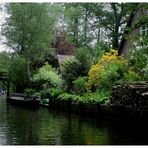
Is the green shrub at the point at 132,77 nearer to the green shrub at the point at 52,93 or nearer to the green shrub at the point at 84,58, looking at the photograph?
the green shrub at the point at 84,58

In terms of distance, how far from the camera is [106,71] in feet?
96.2

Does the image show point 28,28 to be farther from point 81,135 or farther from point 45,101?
point 81,135

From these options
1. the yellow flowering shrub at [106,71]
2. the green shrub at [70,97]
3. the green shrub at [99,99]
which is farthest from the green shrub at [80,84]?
the green shrub at [99,99]

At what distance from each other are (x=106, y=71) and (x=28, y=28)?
67.3 ft

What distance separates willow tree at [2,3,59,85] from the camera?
47.8 meters

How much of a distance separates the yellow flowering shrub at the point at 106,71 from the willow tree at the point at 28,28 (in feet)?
51.1

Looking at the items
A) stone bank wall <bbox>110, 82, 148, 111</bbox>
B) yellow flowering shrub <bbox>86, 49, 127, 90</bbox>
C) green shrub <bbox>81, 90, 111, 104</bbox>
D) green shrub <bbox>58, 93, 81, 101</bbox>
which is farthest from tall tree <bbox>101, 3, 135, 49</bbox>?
stone bank wall <bbox>110, 82, 148, 111</bbox>

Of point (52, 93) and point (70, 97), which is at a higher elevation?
point (52, 93)

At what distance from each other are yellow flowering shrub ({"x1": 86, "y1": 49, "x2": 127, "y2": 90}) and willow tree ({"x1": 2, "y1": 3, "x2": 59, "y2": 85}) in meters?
15.6

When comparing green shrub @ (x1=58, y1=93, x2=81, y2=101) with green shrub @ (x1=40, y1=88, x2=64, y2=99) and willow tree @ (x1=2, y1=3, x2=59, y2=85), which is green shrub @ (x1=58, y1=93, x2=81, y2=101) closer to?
green shrub @ (x1=40, y1=88, x2=64, y2=99)

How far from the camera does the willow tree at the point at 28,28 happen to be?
157 feet

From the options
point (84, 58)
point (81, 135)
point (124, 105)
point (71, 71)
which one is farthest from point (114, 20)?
point (81, 135)

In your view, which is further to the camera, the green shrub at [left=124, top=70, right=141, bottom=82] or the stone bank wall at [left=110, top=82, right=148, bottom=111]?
the green shrub at [left=124, top=70, right=141, bottom=82]

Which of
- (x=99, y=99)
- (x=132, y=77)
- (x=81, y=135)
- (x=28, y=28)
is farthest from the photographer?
(x=28, y=28)
